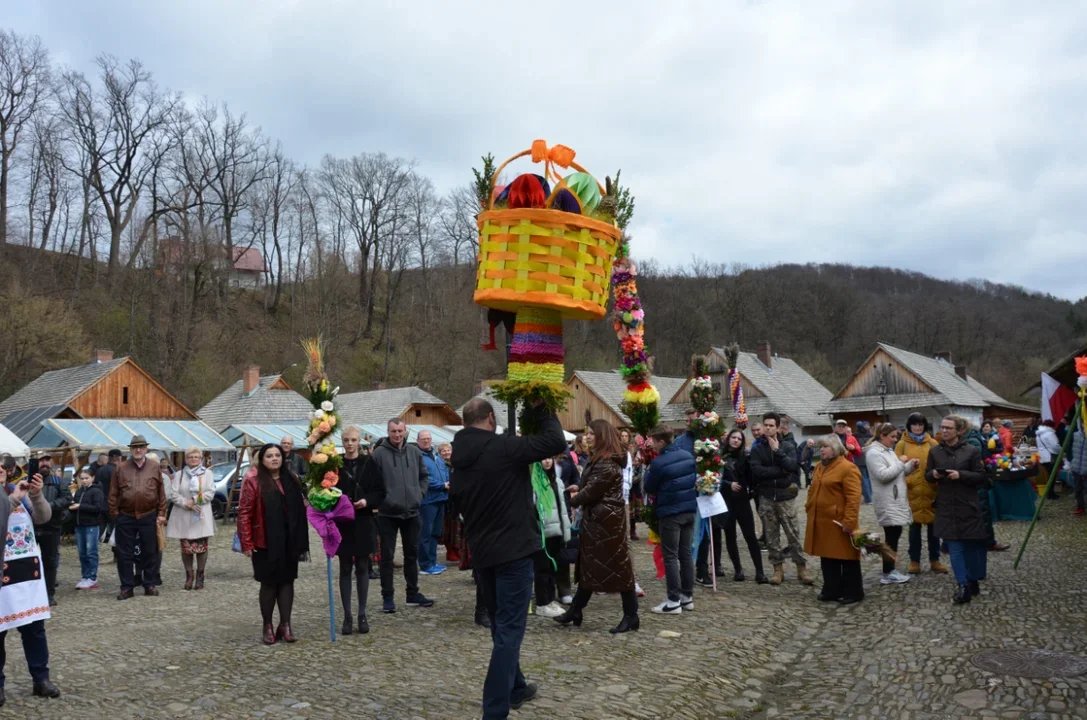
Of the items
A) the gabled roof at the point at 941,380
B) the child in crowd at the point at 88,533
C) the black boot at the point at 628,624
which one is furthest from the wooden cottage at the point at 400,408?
the black boot at the point at 628,624

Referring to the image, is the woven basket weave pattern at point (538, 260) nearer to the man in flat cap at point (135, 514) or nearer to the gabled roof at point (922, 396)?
the man in flat cap at point (135, 514)

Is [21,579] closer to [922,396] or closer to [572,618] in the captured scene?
[572,618]

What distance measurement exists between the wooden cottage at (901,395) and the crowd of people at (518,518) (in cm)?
3499

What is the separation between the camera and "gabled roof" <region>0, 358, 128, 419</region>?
100 ft

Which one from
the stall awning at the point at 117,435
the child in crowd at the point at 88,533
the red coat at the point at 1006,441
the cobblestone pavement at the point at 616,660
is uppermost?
the stall awning at the point at 117,435

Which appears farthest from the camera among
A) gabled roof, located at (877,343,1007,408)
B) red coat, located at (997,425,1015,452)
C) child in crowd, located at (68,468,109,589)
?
gabled roof, located at (877,343,1007,408)

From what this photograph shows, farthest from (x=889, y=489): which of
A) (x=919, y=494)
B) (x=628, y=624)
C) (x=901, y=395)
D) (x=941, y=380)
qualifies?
(x=941, y=380)

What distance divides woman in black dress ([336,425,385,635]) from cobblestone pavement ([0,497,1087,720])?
352mm

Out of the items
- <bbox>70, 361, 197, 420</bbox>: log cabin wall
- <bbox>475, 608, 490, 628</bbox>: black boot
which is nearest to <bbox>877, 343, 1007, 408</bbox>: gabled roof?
<bbox>70, 361, 197, 420</bbox>: log cabin wall

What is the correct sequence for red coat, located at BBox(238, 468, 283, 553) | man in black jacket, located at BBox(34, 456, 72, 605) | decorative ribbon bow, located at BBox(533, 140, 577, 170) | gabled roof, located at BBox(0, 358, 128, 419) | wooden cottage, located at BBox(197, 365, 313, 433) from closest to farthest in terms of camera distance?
1. decorative ribbon bow, located at BBox(533, 140, 577, 170)
2. red coat, located at BBox(238, 468, 283, 553)
3. man in black jacket, located at BBox(34, 456, 72, 605)
4. gabled roof, located at BBox(0, 358, 128, 419)
5. wooden cottage, located at BBox(197, 365, 313, 433)

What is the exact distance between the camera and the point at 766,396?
47344 mm

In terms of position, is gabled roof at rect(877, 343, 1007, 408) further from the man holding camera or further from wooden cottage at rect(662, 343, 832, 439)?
the man holding camera

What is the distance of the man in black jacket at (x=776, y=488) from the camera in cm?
956

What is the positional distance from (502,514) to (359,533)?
126 inches
